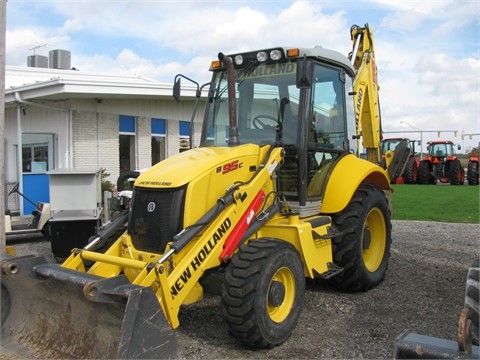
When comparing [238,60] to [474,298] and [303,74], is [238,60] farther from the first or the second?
[474,298]

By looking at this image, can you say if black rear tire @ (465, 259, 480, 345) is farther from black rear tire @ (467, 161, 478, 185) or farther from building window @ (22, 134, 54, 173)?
black rear tire @ (467, 161, 478, 185)

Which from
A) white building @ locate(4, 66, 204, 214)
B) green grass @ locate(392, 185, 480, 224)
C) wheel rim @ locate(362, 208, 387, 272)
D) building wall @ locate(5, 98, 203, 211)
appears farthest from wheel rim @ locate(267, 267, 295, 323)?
white building @ locate(4, 66, 204, 214)

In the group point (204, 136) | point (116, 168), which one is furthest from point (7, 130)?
point (204, 136)

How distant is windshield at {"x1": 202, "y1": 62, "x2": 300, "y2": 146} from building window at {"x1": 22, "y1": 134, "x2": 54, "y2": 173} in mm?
9042

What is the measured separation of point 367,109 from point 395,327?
3439mm

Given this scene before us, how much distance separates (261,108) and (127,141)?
32.0 feet

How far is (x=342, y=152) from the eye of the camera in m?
5.91

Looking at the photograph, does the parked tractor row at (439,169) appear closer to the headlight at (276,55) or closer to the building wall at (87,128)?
the building wall at (87,128)

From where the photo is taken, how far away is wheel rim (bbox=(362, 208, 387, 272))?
6.28 metres

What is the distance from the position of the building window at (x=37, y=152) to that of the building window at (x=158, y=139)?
3.06 meters

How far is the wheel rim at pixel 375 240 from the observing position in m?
6.28

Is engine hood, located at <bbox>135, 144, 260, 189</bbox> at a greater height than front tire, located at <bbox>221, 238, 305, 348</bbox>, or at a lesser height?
greater

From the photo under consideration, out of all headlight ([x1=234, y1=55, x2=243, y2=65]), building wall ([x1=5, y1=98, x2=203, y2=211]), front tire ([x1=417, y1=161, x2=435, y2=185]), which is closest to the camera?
headlight ([x1=234, y1=55, x2=243, y2=65])

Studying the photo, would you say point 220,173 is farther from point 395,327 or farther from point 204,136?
point 395,327
